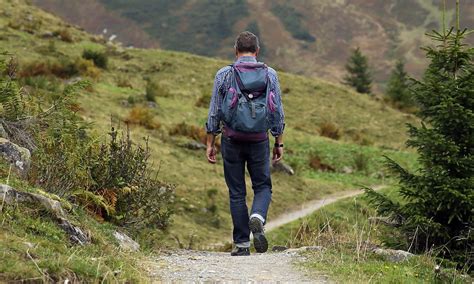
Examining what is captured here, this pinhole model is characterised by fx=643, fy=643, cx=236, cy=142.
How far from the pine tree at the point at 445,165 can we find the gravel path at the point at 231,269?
1746mm

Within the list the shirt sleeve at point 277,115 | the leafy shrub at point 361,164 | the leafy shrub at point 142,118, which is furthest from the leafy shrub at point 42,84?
the shirt sleeve at point 277,115

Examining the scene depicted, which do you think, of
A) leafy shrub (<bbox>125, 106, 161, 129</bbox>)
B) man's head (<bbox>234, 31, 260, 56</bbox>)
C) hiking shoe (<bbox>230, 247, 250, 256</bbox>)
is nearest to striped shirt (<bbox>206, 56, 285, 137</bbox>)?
man's head (<bbox>234, 31, 260, 56</bbox>)

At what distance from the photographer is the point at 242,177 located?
7.57 meters

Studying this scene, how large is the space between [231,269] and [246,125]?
1585mm

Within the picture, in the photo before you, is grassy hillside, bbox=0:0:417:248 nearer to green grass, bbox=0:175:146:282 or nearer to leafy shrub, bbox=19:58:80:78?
leafy shrub, bbox=19:58:80:78

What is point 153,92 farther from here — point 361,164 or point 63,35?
point 63,35

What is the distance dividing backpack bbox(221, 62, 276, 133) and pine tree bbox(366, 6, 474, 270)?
6.96 feet

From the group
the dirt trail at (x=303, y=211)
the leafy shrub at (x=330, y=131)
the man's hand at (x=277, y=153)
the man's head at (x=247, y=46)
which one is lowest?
the dirt trail at (x=303, y=211)

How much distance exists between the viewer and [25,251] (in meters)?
4.70

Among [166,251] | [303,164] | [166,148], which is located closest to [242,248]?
[166,251]

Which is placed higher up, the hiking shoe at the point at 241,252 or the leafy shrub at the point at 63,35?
the leafy shrub at the point at 63,35

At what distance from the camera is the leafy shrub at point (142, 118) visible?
18.2 metres

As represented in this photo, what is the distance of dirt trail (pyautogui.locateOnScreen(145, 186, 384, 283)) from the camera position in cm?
561

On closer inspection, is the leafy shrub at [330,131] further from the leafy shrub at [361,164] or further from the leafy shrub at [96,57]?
the leafy shrub at [96,57]
